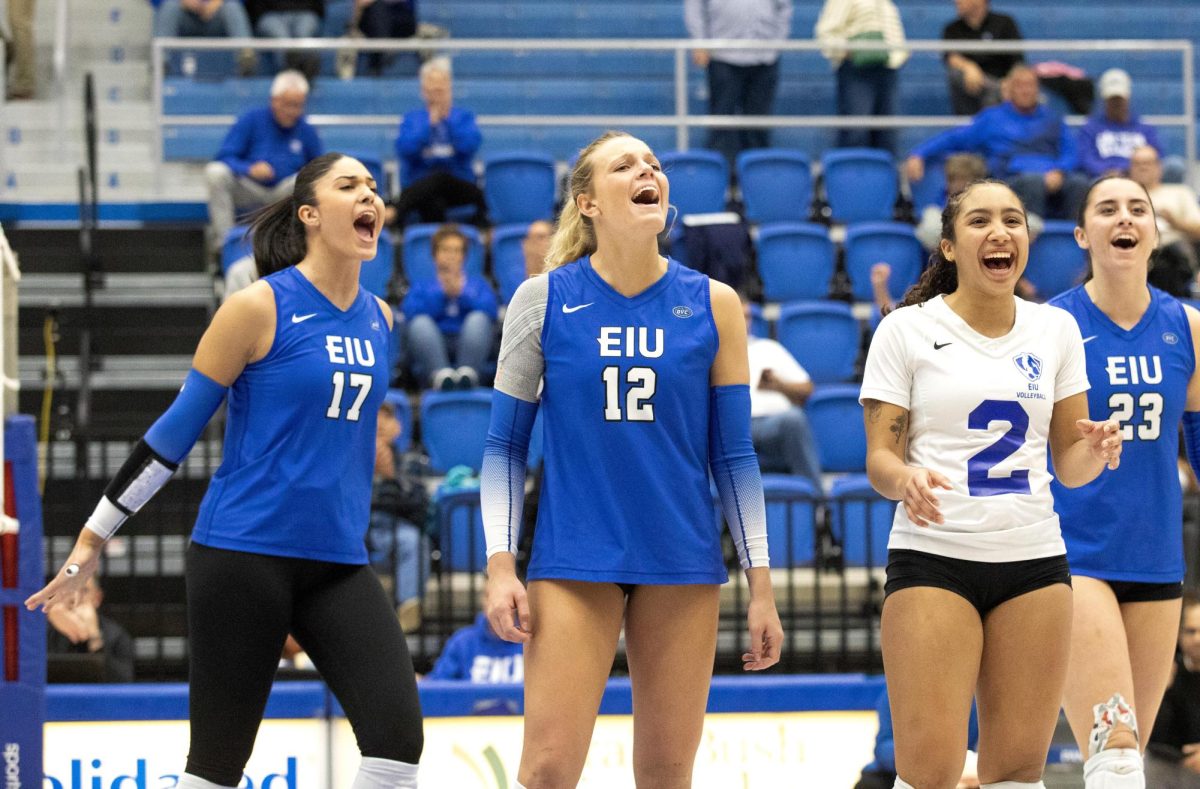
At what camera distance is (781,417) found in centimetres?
945

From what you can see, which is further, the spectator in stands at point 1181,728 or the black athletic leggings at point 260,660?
the spectator in stands at point 1181,728

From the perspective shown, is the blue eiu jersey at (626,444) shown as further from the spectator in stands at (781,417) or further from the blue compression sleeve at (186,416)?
the spectator in stands at (781,417)

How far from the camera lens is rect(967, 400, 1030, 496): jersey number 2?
440cm

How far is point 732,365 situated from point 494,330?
6332 mm

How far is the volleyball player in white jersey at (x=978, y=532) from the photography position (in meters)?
4.35

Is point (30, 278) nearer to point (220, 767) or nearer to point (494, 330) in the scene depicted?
point (494, 330)

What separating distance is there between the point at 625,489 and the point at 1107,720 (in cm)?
165

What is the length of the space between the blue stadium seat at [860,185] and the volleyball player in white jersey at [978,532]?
8.13 meters

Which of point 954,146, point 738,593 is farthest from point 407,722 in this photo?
point 954,146

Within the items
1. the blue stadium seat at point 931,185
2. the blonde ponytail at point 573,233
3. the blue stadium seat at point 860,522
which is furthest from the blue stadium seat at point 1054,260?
the blonde ponytail at point 573,233

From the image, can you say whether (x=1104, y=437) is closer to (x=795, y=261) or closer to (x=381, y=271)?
(x=795, y=261)

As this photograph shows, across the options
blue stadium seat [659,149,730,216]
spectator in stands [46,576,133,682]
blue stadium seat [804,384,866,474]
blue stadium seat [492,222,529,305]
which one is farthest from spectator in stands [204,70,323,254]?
spectator in stands [46,576,133,682]

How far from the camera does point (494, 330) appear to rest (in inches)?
418

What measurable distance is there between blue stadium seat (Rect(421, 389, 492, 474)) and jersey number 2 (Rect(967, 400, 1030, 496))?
5.63 m
